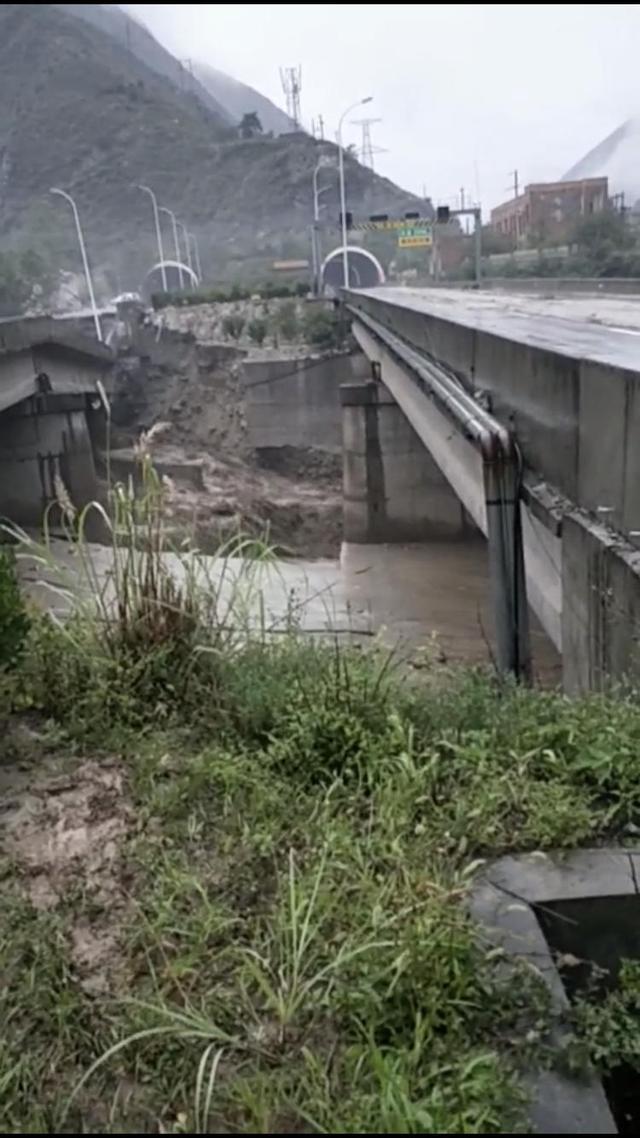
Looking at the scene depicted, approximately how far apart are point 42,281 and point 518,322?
76.8 metres

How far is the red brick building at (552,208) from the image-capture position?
5078cm

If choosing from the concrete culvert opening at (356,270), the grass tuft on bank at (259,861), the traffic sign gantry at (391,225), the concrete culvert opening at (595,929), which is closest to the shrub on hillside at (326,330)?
the traffic sign gantry at (391,225)

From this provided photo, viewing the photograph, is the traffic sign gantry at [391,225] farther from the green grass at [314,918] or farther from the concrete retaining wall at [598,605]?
the green grass at [314,918]

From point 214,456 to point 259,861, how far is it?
32566 millimetres

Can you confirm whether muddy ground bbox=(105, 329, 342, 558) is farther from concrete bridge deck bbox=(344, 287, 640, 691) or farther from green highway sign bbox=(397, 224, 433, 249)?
green highway sign bbox=(397, 224, 433, 249)

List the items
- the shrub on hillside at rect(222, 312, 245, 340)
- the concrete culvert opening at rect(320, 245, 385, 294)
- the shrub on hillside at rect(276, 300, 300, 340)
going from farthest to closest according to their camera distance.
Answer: the concrete culvert opening at rect(320, 245, 385, 294) < the shrub on hillside at rect(222, 312, 245, 340) < the shrub on hillside at rect(276, 300, 300, 340)

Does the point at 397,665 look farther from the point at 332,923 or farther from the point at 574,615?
the point at 574,615

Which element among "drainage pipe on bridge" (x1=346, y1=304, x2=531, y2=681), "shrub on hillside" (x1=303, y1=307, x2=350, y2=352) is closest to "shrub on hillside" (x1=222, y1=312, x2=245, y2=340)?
"shrub on hillside" (x1=303, y1=307, x2=350, y2=352)

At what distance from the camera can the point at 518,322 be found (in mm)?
12016

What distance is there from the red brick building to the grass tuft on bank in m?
45.4

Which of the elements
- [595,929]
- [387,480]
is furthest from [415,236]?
[595,929]

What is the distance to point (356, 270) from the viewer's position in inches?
2475

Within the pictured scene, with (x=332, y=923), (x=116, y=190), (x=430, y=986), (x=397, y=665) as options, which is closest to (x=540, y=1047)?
(x=430, y=986)

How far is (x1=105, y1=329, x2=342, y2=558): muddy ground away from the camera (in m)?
26.3
